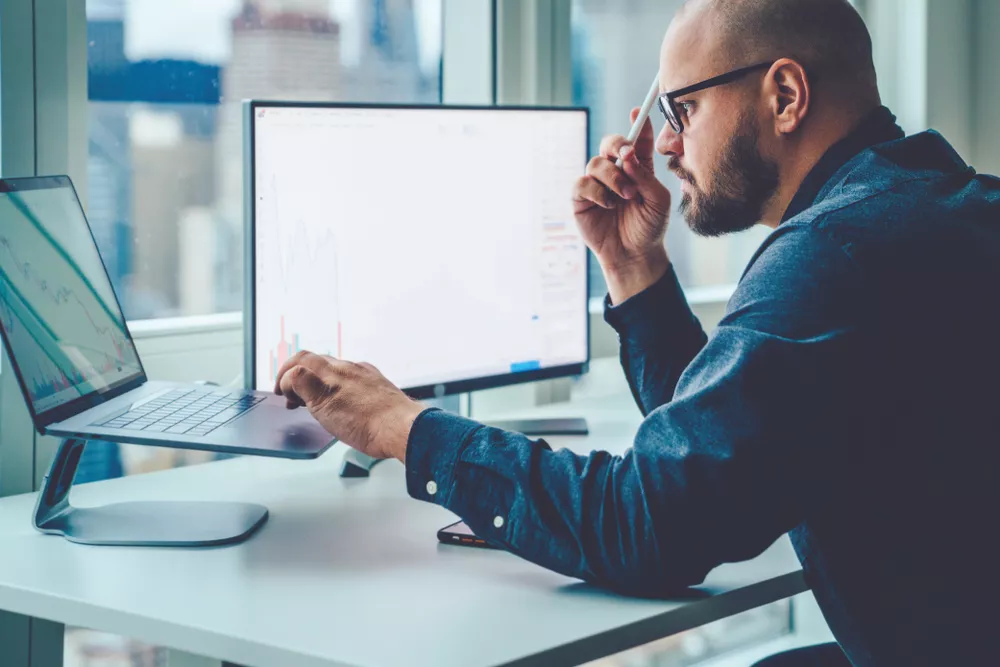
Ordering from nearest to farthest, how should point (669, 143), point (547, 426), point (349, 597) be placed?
1. point (349, 597)
2. point (669, 143)
3. point (547, 426)

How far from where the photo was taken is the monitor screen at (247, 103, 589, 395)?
130 cm

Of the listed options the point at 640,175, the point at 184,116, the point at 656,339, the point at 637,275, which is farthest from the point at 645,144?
the point at 184,116

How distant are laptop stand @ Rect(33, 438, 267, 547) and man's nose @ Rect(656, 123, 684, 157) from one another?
2.15 feet

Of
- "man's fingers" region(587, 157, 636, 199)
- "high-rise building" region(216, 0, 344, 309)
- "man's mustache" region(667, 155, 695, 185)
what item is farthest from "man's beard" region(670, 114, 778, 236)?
"high-rise building" region(216, 0, 344, 309)

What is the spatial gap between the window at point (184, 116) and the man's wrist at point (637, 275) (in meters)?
0.49

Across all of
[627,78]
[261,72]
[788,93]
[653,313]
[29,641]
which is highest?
Result: [627,78]

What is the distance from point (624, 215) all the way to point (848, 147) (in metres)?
0.46

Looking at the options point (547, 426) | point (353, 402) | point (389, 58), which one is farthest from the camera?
point (389, 58)

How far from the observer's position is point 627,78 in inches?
92.7

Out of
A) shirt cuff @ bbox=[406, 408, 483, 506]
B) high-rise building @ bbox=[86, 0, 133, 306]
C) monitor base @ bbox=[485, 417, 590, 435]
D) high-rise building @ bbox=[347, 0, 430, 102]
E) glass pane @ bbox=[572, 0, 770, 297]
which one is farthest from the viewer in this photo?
glass pane @ bbox=[572, 0, 770, 297]

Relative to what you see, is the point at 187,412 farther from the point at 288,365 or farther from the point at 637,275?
the point at 637,275

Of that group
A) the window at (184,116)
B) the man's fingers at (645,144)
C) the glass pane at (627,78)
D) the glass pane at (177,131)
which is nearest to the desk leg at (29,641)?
the glass pane at (177,131)

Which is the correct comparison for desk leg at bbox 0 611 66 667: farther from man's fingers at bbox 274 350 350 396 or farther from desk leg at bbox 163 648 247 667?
man's fingers at bbox 274 350 350 396

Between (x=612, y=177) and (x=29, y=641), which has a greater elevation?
(x=612, y=177)
